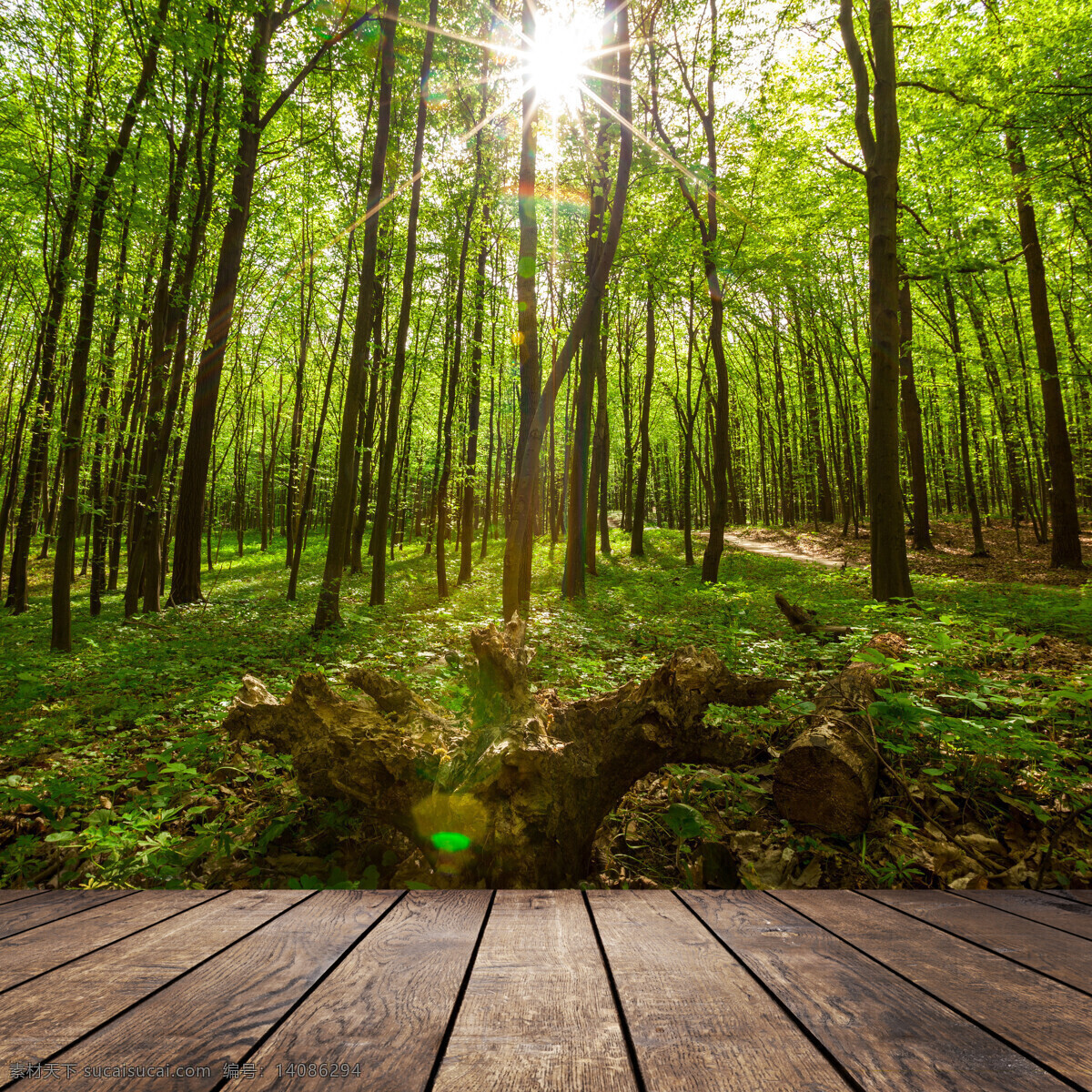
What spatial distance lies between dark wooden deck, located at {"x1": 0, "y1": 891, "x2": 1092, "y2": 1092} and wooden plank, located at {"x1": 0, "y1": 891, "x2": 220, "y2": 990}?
0.4 inches

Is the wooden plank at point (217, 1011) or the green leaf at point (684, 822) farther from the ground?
the wooden plank at point (217, 1011)

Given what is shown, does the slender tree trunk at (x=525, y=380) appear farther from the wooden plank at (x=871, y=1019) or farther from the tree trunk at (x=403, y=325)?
the wooden plank at (x=871, y=1019)

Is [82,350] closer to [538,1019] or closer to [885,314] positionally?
[538,1019]

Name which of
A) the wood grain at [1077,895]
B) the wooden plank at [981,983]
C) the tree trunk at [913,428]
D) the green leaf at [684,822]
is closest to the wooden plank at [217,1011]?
the wooden plank at [981,983]

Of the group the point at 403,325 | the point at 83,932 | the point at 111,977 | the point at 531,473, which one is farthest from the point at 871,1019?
the point at 403,325

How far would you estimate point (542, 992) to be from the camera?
128cm

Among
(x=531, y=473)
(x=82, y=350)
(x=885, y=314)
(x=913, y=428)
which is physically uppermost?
(x=885, y=314)

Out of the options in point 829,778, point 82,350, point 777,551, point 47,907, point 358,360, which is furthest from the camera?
point 777,551

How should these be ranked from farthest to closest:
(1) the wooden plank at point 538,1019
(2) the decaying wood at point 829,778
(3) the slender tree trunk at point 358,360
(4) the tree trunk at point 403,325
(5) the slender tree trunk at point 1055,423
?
(5) the slender tree trunk at point 1055,423 < (4) the tree trunk at point 403,325 < (3) the slender tree trunk at point 358,360 < (2) the decaying wood at point 829,778 < (1) the wooden plank at point 538,1019

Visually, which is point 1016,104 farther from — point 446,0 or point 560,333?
point 446,0

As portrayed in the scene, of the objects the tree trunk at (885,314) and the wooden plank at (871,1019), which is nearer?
the wooden plank at (871,1019)

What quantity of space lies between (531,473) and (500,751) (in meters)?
6.21

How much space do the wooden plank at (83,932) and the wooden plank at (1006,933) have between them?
2.51 metres

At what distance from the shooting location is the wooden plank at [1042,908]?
1803 mm
